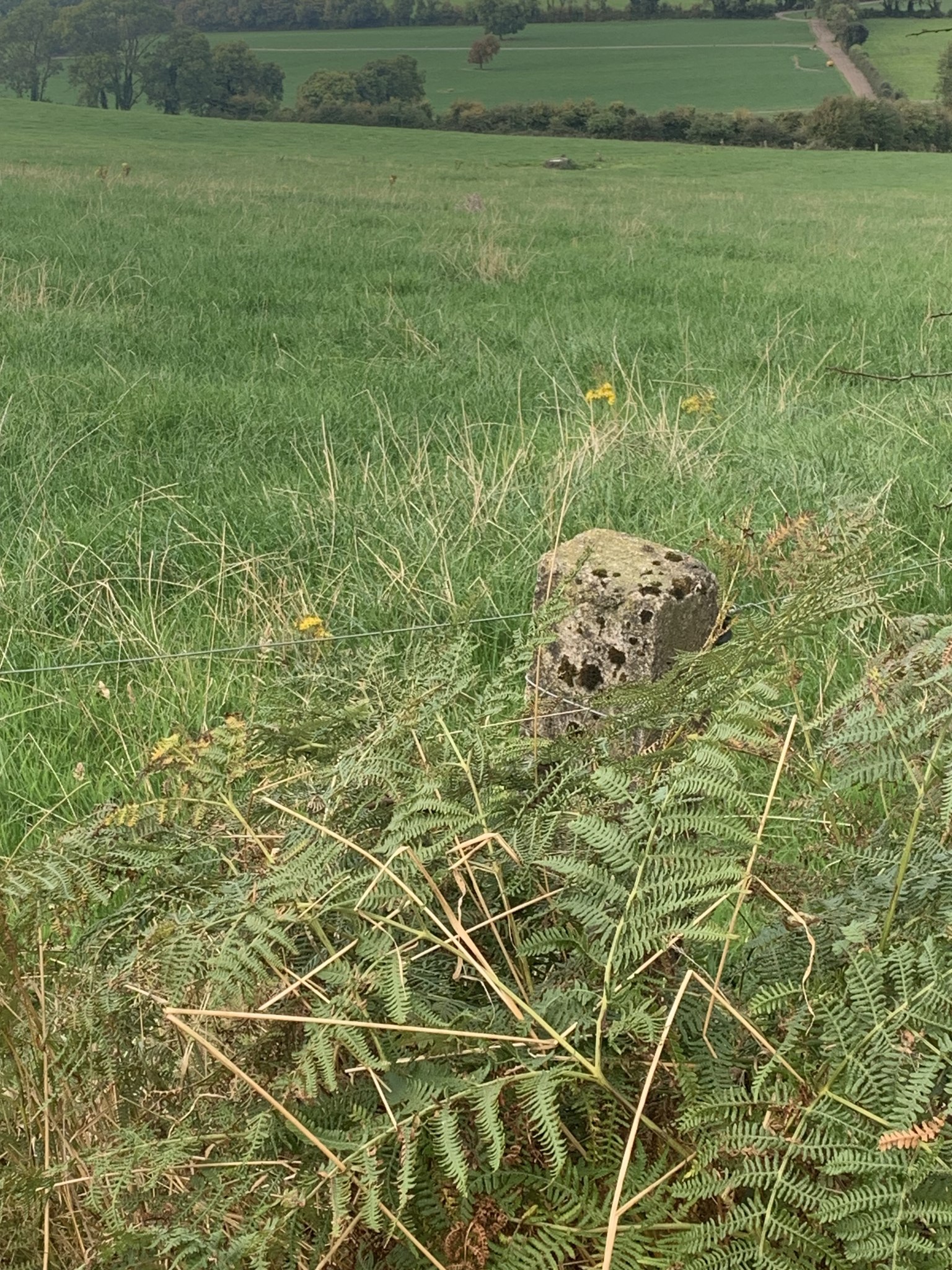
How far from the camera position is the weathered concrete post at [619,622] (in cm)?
228

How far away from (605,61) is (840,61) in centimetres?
1791

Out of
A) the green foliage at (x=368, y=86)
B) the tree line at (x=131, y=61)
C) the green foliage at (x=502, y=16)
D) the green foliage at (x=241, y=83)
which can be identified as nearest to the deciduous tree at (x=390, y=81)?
the green foliage at (x=368, y=86)

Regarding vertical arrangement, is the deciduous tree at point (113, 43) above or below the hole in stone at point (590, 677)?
above

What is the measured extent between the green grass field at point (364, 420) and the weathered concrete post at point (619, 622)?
0.60 metres

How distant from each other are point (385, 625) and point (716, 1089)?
2.64 metres

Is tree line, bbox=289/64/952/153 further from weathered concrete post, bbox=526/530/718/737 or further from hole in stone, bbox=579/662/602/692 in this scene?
hole in stone, bbox=579/662/602/692

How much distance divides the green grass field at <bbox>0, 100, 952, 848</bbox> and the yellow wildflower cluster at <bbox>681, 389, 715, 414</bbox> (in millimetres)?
161

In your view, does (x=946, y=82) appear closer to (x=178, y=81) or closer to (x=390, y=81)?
(x=390, y=81)

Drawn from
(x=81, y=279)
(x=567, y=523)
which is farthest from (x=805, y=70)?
(x=567, y=523)

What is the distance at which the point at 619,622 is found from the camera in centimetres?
229

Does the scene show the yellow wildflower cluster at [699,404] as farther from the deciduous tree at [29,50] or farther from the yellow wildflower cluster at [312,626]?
the deciduous tree at [29,50]

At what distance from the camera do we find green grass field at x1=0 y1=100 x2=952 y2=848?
358cm

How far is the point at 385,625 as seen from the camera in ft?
12.0

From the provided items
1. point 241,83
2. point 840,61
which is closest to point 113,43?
point 241,83
